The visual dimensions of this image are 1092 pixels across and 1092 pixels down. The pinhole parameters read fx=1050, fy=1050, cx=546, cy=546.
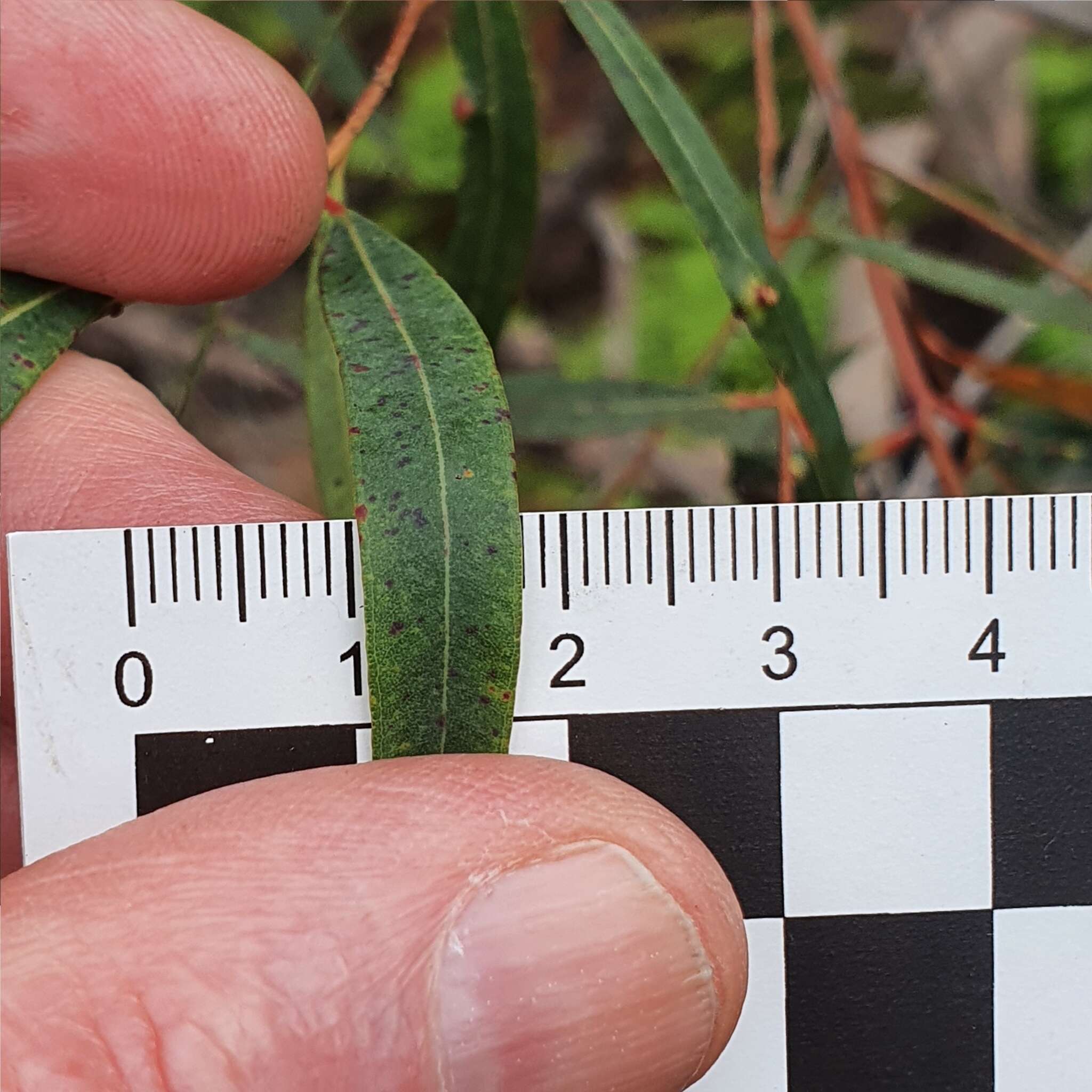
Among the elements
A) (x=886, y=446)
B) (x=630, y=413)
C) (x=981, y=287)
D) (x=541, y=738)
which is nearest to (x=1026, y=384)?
(x=886, y=446)

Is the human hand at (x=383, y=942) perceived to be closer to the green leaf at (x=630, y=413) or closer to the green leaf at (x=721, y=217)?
the green leaf at (x=721, y=217)

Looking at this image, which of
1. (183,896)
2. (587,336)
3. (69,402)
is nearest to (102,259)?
(69,402)

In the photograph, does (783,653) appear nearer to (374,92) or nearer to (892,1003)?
(892,1003)

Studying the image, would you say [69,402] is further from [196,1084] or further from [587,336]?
[587,336]

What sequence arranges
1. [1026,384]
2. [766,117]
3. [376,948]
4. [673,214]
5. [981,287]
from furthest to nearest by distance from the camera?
[673,214] → [1026,384] → [766,117] → [981,287] → [376,948]

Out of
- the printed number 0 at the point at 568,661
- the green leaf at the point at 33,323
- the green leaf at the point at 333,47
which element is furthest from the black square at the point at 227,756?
the green leaf at the point at 333,47
